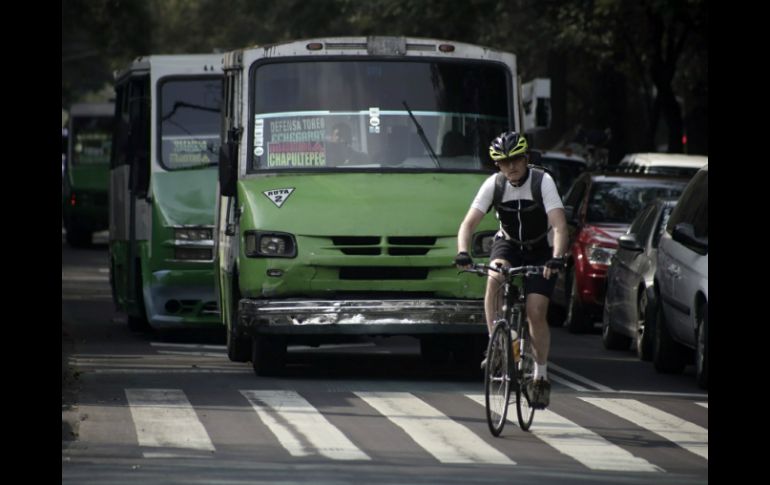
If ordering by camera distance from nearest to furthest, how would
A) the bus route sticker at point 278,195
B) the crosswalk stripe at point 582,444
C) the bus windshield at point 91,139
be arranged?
the crosswalk stripe at point 582,444, the bus route sticker at point 278,195, the bus windshield at point 91,139

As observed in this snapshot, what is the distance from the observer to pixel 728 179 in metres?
16.0

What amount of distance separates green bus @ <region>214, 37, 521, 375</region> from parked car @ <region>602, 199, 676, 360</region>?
201cm

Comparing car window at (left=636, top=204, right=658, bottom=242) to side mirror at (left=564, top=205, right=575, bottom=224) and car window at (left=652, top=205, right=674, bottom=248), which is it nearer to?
car window at (left=652, top=205, right=674, bottom=248)

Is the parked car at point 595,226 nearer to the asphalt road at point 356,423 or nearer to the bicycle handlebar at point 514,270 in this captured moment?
the asphalt road at point 356,423

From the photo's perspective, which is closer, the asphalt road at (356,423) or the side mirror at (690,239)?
the asphalt road at (356,423)

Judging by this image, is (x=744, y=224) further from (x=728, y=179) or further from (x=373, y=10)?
(x=373, y=10)

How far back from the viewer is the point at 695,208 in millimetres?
15898

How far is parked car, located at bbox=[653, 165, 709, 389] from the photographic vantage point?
14781 mm

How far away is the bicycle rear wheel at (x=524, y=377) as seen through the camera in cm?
1183

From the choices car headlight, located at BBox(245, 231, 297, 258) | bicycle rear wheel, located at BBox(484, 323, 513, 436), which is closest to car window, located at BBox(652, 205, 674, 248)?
car headlight, located at BBox(245, 231, 297, 258)

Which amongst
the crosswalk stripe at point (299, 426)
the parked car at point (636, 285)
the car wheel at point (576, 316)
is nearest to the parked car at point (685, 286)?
the parked car at point (636, 285)

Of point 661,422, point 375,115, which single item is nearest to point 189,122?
point 375,115

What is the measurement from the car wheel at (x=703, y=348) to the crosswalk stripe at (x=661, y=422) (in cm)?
85

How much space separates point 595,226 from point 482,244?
670cm
